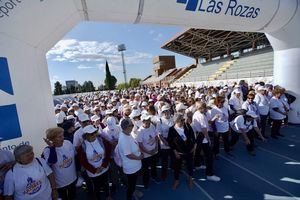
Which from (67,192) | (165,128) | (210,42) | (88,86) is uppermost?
(210,42)

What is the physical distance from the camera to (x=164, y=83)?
41094 millimetres

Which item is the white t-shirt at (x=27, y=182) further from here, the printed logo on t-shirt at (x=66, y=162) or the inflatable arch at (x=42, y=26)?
the inflatable arch at (x=42, y=26)

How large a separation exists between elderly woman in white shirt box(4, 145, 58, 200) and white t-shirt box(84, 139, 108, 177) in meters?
0.72

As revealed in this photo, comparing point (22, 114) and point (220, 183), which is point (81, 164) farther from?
point (220, 183)

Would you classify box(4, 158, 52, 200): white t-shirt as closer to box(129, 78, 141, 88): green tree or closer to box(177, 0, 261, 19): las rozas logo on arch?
box(177, 0, 261, 19): las rozas logo on arch

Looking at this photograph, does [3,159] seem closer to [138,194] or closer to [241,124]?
[138,194]

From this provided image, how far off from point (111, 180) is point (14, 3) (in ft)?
12.1

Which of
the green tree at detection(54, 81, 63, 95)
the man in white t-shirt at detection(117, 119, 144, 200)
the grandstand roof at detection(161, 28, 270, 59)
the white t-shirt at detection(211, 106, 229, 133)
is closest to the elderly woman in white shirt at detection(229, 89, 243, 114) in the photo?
the white t-shirt at detection(211, 106, 229, 133)

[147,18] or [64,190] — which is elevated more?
[147,18]

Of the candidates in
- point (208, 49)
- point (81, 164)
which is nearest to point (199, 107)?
point (81, 164)

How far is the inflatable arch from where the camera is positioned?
2725 millimetres

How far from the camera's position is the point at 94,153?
126 inches

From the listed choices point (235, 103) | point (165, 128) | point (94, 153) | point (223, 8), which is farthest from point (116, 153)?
point (235, 103)

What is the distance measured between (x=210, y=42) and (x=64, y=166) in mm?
29759
